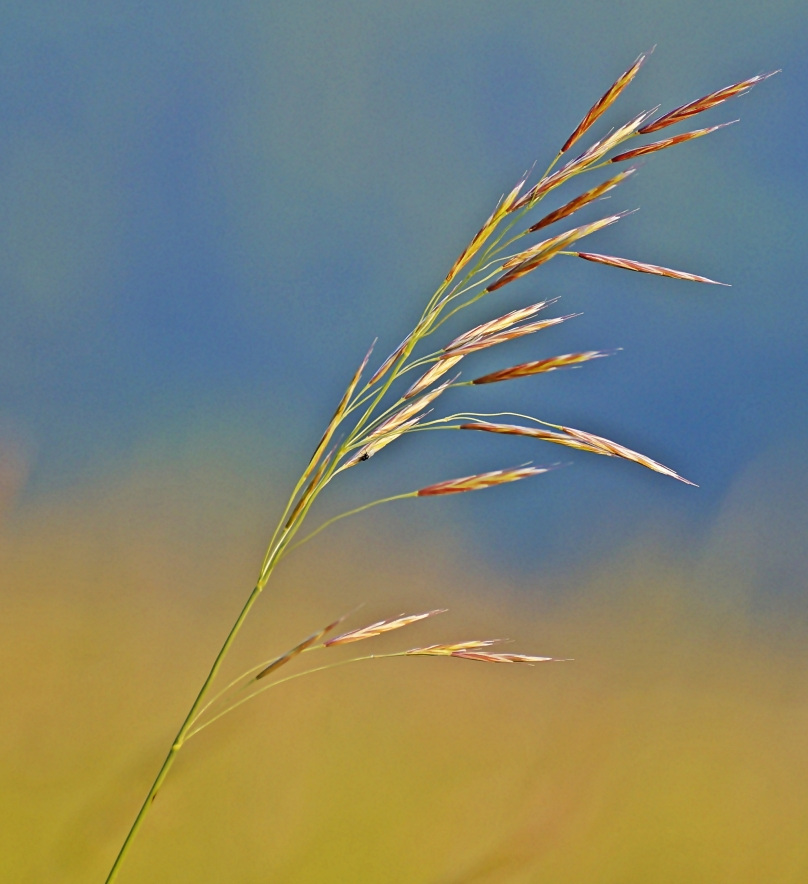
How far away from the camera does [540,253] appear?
0.54 m

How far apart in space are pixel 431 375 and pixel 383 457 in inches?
13.6

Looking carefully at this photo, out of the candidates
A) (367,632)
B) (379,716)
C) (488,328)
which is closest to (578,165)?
(488,328)

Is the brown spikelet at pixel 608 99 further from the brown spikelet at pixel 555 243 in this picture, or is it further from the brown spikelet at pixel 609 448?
the brown spikelet at pixel 609 448

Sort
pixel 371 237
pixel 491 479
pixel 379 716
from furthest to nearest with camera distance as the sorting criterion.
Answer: pixel 371 237
pixel 379 716
pixel 491 479

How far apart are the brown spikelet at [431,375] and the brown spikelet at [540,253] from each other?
75 millimetres

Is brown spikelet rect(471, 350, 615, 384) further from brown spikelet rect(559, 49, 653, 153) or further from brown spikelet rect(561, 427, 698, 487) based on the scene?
brown spikelet rect(559, 49, 653, 153)

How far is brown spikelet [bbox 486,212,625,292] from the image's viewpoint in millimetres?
531

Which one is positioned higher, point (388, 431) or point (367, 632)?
point (388, 431)

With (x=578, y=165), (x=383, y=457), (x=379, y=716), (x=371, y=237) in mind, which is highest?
(x=578, y=165)

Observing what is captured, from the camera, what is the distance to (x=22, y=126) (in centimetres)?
97

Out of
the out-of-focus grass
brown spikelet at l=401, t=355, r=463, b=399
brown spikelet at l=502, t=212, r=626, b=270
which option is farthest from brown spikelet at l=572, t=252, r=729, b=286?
the out-of-focus grass

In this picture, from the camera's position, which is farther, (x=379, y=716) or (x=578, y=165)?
(x=379, y=716)

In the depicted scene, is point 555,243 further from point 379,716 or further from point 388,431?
point 379,716

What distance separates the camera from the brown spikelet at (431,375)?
59 cm
